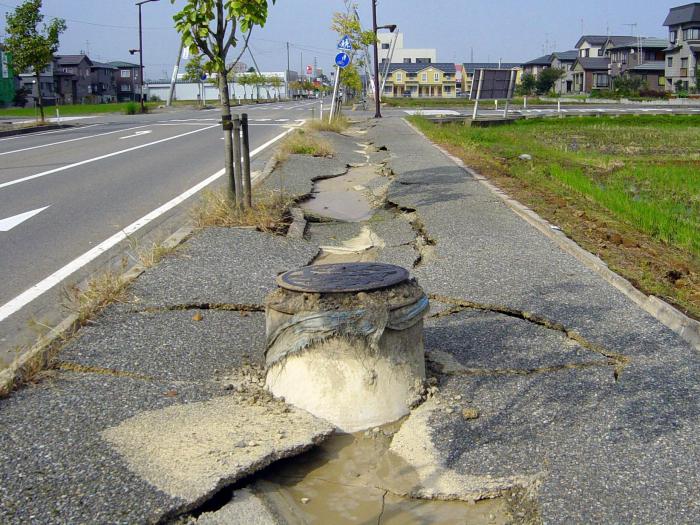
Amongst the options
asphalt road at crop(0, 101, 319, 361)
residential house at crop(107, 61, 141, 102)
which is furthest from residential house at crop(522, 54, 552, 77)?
asphalt road at crop(0, 101, 319, 361)

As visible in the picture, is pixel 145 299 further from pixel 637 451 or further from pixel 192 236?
pixel 637 451

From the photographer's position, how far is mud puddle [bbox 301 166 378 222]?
917cm

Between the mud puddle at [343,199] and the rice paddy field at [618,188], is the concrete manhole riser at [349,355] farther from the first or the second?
the mud puddle at [343,199]

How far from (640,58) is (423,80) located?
30.1 m

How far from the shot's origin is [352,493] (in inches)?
124

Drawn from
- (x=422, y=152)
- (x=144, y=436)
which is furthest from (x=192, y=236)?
(x=422, y=152)

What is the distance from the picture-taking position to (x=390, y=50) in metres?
61.7

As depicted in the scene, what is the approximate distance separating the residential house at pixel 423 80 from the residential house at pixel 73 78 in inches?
1474

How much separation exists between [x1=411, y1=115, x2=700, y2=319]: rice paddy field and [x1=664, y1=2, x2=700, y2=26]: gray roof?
2020 inches

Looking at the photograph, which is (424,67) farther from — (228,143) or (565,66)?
(228,143)

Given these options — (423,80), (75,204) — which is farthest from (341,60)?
(423,80)

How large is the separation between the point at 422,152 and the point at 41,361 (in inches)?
487

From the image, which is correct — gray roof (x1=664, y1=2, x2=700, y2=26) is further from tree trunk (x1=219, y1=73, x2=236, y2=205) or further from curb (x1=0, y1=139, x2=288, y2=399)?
curb (x1=0, y1=139, x2=288, y2=399)

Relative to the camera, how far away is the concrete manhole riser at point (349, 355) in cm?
361
